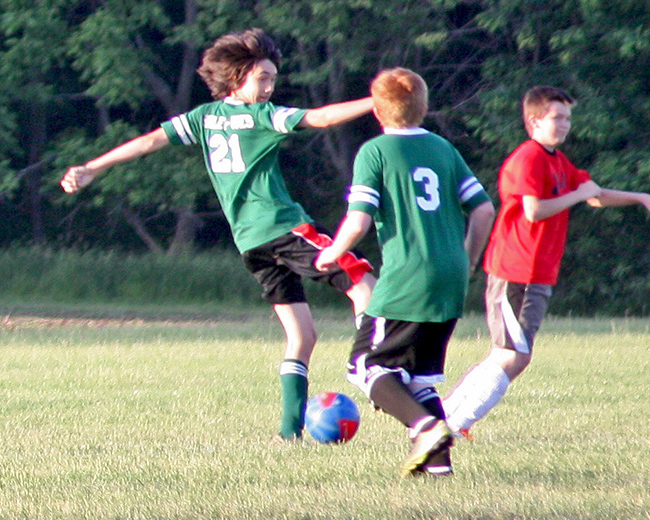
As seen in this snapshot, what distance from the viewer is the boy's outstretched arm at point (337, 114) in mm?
4969

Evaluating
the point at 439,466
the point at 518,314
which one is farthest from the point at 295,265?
the point at 439,466

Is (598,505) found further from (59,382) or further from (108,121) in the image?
(108,121)

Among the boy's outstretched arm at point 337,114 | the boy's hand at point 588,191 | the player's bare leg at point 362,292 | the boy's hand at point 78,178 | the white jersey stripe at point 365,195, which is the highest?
the boy's outstretched arm at point 337,114

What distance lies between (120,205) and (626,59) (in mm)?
11765

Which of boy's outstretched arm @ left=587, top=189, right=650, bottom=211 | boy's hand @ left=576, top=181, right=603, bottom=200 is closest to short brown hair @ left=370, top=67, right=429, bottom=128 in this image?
boy's hand @ left=576, top=181, right=603, bottom=200

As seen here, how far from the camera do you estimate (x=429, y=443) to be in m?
4.54

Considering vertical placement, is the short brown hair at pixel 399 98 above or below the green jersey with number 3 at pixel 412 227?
above

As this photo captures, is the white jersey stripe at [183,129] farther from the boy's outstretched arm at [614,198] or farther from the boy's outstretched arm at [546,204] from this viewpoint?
the boy's outstretched arm at [614,198]

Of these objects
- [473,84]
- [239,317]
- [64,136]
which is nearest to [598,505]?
[239,317]

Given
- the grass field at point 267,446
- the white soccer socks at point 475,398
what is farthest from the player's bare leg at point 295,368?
the white soccer socks at point 475,398

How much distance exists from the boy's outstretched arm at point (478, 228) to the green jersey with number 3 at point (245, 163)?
3.55 feet

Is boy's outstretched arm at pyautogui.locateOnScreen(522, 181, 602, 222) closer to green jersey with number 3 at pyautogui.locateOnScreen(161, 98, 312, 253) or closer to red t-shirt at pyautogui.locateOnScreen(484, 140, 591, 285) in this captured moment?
red t-shirt at pyautogui.locateOnScreen(484, 140, 591, 285)

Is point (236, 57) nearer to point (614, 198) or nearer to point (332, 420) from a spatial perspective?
point (332, 420)

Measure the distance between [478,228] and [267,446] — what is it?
152cm
